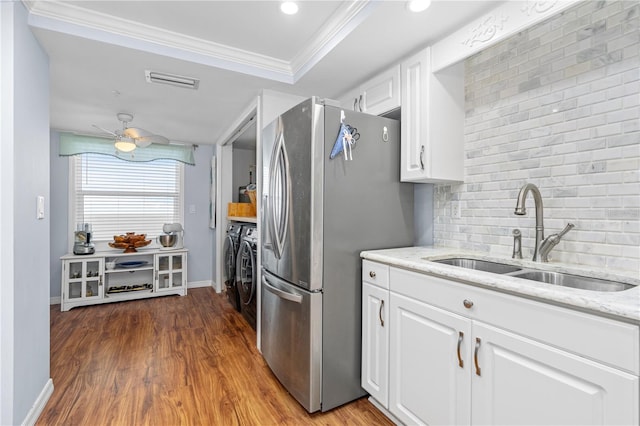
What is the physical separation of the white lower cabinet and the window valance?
409cm

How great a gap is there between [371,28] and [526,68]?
0.88 metres

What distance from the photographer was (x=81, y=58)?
2.07 meters

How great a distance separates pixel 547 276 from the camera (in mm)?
1428

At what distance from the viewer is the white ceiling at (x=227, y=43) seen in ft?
5.60

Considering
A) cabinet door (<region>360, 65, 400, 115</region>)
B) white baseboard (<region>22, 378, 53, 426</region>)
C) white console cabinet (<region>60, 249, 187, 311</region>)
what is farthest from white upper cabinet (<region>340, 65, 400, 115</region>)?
white console cabinet (<region>60, 249, 187, 311</region>)

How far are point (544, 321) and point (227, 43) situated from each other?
7.79 feet

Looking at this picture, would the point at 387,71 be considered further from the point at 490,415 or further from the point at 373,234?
the point at 490,415

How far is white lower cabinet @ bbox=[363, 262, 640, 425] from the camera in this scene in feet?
2.85

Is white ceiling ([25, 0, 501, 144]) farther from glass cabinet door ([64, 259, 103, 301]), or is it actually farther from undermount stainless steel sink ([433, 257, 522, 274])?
glass cabinet door ([64, 259, 103, 301])

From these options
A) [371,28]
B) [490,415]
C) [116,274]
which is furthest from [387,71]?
[116,274]

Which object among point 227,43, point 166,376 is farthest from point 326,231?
point 166,376

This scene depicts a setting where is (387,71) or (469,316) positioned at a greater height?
(387,71)

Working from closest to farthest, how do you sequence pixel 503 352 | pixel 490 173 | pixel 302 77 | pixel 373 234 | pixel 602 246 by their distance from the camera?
pixel 503 352 < pixel 602 246 < pixel 490 173 < pixel 373 234 < pixel 302 77

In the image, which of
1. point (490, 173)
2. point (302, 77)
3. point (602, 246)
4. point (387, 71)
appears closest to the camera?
point (602, 246)
